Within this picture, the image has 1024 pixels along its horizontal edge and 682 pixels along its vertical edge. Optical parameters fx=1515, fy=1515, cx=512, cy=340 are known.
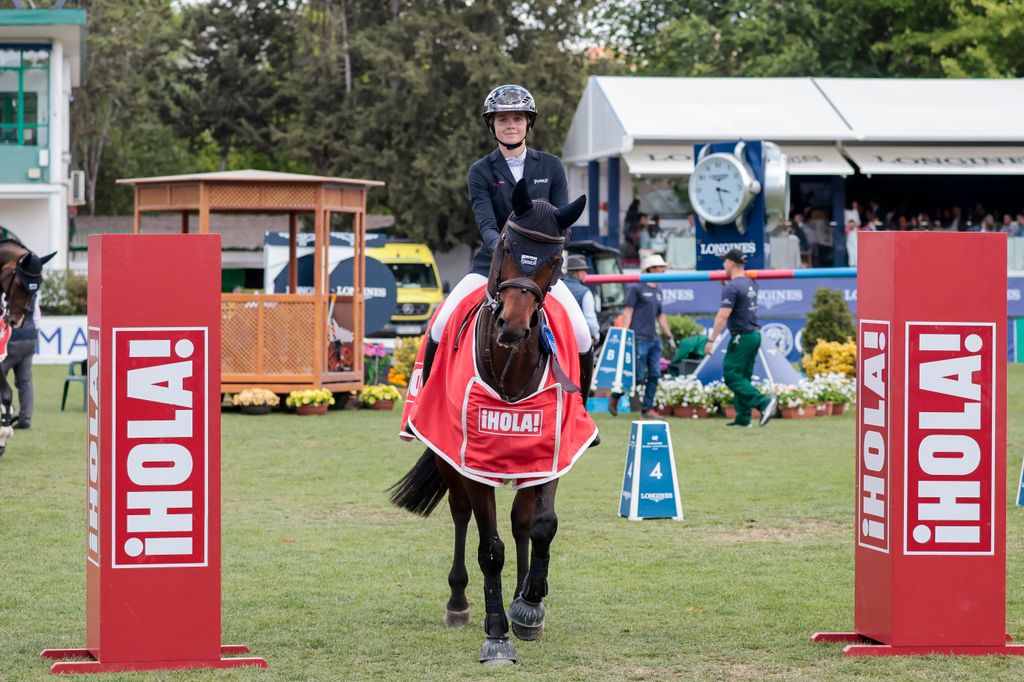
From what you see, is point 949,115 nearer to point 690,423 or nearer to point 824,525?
point 690,423

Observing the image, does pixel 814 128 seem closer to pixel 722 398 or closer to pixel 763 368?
pixel 763 368

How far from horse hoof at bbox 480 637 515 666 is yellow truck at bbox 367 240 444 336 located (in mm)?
24141

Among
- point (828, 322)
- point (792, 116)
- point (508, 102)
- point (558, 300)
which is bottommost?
point (828, 322)

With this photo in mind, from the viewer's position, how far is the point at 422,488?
25.0 feet

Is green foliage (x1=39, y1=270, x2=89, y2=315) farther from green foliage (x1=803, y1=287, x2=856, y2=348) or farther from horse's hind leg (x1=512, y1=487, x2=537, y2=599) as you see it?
horse's hind leg (x1=512, y1=487, x2=537, y2=599)

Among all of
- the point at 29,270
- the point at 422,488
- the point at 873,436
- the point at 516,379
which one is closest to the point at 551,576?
the point at 422,488

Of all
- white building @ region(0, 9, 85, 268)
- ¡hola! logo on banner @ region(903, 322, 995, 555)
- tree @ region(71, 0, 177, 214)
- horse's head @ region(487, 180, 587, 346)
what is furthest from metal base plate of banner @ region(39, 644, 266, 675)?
tree @ region(71, 0, 177, 214)

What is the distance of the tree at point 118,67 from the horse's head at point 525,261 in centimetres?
4145

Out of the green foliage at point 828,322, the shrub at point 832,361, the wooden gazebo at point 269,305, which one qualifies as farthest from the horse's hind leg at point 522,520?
the green foliage at point 828,322

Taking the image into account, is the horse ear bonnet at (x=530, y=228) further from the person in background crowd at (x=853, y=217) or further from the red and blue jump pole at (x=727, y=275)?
the person in background crowd at (x=853, y=217)

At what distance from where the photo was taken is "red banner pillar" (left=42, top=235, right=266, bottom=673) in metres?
5.80

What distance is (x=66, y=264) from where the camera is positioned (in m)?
35.9

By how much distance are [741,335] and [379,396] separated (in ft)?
16.7

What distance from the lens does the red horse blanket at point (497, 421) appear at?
6.44 meters
